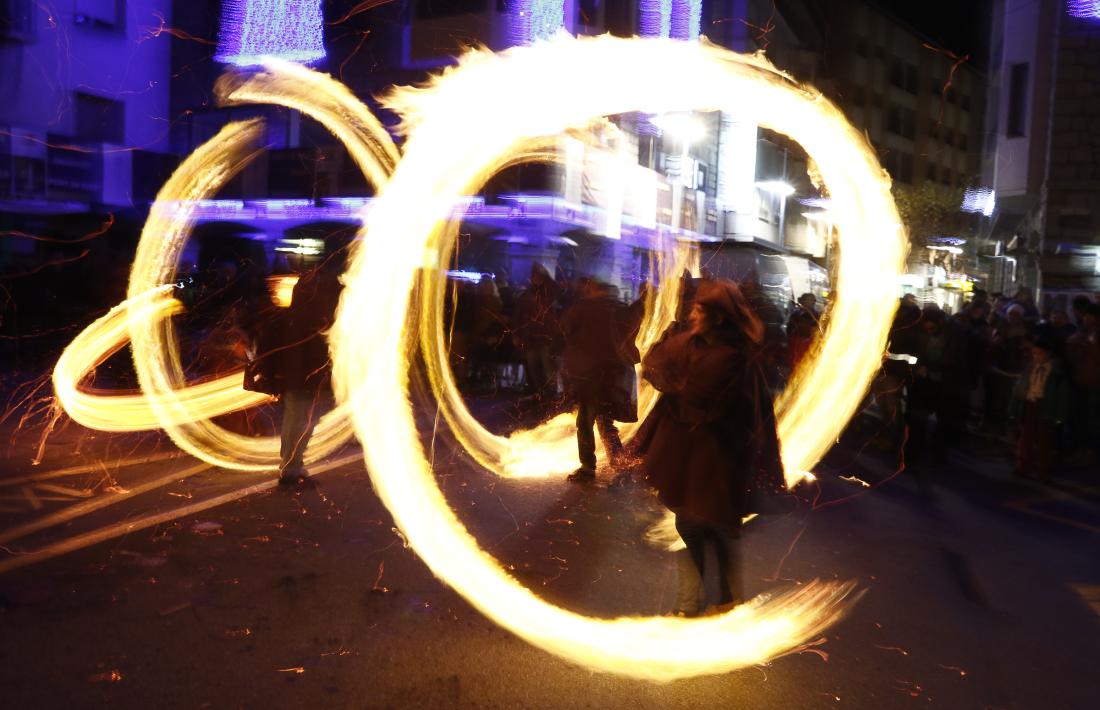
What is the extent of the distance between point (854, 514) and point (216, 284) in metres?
9.00

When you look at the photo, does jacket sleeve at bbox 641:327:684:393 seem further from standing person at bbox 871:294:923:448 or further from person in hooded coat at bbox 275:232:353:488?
standing person at bbox 871:294:923:448

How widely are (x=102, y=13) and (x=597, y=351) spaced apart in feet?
72.1

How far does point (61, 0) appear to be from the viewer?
77.2 ft

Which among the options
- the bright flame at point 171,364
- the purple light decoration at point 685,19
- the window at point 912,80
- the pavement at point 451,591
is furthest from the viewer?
the window at point 912,80

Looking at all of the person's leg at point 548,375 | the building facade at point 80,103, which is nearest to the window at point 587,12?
the person's leg at point 548,375

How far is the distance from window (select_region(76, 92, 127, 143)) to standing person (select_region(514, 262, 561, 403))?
682 inches

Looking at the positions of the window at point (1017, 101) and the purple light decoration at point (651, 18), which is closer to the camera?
the window at point (1017, 101)

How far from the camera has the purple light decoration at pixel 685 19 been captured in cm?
2555

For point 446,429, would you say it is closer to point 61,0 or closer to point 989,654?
point 989,654

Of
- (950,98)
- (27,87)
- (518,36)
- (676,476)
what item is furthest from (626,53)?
(950,98)

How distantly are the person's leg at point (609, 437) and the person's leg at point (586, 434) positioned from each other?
1.10 ft

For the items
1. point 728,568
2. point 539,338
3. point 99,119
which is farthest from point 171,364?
point 99,119

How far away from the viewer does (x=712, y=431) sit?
4.54m

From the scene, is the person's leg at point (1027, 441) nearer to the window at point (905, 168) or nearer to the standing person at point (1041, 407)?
the standing person at point (1041, 407)
